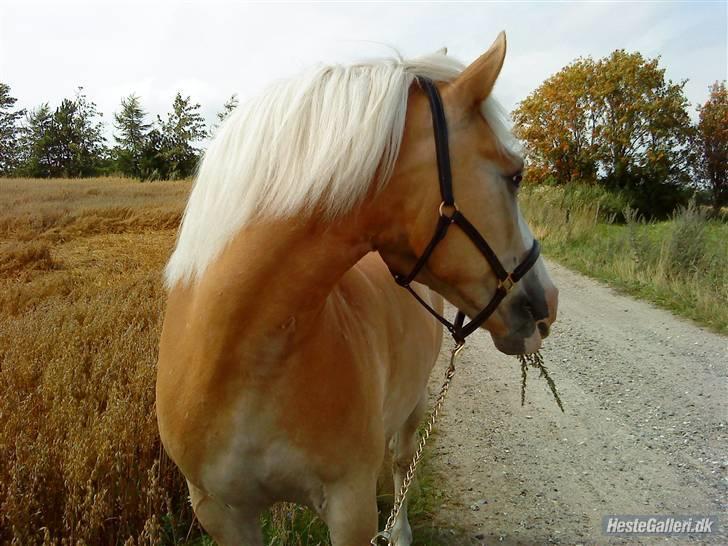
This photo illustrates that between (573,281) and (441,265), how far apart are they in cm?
906

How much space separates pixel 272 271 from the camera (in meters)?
1.44

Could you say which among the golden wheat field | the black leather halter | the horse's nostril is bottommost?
the golden wheat field

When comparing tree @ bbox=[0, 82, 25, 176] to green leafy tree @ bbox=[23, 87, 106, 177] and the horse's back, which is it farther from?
the horse's back

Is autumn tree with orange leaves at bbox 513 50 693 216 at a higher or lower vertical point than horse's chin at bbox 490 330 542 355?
higher

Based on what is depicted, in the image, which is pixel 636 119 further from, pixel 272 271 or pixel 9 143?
pixel 9 143

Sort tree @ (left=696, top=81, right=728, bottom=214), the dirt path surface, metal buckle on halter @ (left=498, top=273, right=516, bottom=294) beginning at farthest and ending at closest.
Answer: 1. tree @ (left=696, top=81, right=728, bottom=214)
2. the dirt path surface
3. metal buckle on halter @ (left=498, top=273, right=516, bottom=294)

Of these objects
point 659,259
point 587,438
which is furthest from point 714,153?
point 587,438

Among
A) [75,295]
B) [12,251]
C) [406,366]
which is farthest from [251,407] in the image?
[12,251]

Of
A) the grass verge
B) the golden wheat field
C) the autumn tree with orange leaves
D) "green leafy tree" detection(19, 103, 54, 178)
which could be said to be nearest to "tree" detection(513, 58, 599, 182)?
the autumn tree with orange leaves

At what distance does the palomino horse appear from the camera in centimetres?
144

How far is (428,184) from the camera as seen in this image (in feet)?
4.78

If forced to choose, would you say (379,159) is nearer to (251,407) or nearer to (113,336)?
(251,407)

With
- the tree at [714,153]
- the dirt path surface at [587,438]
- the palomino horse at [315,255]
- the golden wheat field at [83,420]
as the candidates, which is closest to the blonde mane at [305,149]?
the palomino horse at [315,255]

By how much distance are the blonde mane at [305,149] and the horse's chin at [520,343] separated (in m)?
0.62
